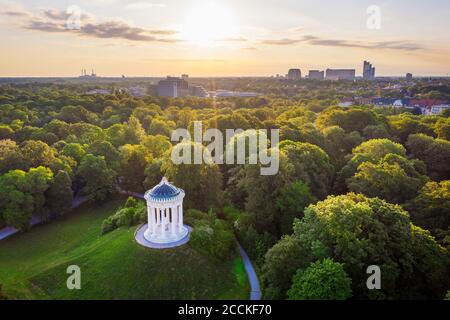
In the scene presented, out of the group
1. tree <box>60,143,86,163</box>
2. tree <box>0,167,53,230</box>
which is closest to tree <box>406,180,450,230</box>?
tree <box>0,167,53,230</box>

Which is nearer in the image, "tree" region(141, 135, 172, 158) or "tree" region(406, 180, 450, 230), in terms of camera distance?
"tree" region(406, 180, 450, 230)

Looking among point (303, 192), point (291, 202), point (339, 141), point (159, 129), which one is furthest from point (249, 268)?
point (159, 129)

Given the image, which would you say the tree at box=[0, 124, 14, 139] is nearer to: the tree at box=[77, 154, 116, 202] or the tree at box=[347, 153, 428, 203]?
the tree at box=[77, 154, 116, 202]

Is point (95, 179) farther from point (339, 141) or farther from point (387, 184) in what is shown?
point (339, 141)

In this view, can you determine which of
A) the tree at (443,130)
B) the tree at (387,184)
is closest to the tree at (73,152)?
the tree at (387,184)

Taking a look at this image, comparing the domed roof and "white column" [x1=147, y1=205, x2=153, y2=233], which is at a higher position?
the domed roof

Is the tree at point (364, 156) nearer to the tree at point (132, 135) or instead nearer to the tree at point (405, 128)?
the tree at point (405, 128)
